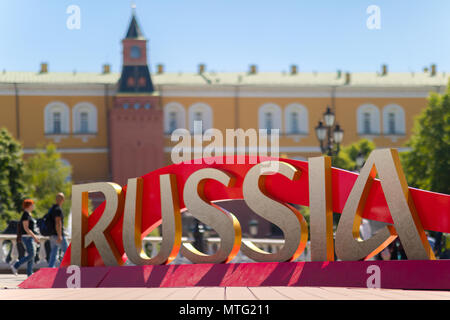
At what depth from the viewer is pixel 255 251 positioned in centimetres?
1059

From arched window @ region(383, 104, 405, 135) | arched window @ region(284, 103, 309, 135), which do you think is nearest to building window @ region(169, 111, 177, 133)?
arched window @ region(284, 103, 309, 135)

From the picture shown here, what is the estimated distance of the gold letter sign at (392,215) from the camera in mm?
9492

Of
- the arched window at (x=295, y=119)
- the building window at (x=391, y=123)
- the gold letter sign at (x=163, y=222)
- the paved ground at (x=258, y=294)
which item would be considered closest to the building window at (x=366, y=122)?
the building window at (x=391, y=123)

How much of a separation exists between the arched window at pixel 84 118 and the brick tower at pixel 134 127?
5.00 ft

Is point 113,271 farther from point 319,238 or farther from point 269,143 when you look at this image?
point 269,143

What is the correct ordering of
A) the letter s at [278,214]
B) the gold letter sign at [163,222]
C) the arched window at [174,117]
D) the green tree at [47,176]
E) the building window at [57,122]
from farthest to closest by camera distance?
the arched window at [174,117] < the building window at [57,122] < the green tree at [47,176] < the gold letter sign at [163,222] < the letter s at [278,214]

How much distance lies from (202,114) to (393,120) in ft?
46.2

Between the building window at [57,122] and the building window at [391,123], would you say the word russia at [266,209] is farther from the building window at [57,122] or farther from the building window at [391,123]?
the building window at [391,123]

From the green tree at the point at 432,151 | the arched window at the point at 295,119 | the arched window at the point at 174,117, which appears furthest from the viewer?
the arched window at the point at 295,119

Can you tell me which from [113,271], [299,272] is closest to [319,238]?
[299,272]

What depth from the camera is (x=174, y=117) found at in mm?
53250

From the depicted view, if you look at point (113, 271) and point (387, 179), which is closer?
point (387, 179)
